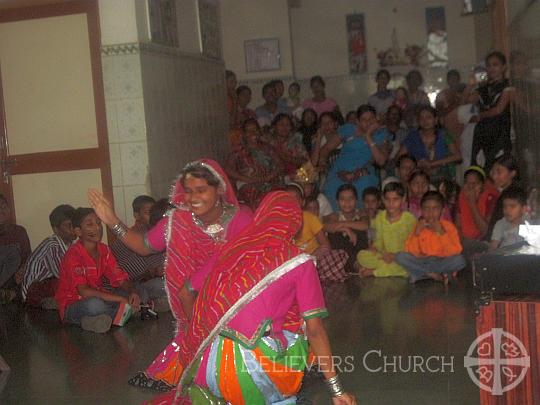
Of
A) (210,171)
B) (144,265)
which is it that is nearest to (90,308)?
(144,265)

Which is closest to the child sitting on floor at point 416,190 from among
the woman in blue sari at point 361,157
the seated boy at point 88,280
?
the woman in blue sari at point 361,157

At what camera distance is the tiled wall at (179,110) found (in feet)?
23.7

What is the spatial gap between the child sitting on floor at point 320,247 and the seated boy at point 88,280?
171cm

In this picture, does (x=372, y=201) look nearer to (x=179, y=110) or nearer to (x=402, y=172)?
(x=402, y=172)

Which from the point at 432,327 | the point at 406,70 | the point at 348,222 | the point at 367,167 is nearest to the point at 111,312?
the point at 432,327

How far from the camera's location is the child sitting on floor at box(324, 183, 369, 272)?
7.58 metres

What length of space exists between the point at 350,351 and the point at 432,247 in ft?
8.01

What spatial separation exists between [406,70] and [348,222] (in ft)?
15.6

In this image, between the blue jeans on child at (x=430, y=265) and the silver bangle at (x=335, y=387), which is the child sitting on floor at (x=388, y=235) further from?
the silver bangle at (x=335, y=387)

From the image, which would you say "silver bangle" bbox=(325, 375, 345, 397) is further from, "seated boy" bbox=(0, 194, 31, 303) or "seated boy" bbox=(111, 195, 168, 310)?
"seated boy" bbox=(0, 194, 31, 303)

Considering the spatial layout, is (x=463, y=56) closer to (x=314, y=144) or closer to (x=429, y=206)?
(x=314, y=144)

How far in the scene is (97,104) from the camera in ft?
23.8

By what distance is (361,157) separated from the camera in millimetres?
8492

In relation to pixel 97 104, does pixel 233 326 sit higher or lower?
lower
